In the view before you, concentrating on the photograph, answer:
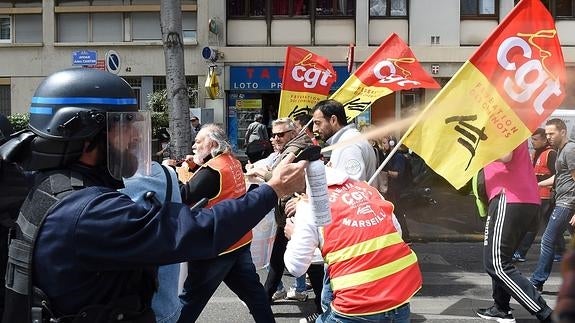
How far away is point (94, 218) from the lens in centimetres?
205

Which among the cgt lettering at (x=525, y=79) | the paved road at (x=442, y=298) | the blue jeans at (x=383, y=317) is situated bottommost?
the paved road at (x=442, y=298)

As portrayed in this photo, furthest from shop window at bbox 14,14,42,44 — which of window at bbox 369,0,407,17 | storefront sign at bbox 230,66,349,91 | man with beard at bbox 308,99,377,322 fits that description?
man with beard at bbox 308,99,377,322

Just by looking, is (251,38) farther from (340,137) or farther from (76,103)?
(76,103)

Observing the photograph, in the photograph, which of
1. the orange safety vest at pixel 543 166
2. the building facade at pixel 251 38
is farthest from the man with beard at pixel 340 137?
the building facade at pixel 251 38

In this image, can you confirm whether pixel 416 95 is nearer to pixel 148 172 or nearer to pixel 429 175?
pixel 429 175

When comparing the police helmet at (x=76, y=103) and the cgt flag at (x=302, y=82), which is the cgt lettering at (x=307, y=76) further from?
the police helmet at (x=76, y=103)

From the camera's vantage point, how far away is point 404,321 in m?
3.37

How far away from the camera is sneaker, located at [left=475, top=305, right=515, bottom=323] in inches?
232

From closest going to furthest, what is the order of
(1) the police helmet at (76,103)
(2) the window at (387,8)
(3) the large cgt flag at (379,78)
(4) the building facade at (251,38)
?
1. (1) the police helmet at (76,103)
2. (3) the large cgt flag at (379,78)
3. (4) the building facade at (251,38)
4. (2) the window at (387,8)

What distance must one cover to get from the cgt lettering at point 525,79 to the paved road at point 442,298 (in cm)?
222

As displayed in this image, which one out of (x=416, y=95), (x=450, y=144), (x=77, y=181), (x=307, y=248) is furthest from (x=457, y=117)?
(x=416, y=95)

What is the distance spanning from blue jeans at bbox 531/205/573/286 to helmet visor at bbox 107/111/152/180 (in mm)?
5555

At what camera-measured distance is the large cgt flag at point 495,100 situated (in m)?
4.49

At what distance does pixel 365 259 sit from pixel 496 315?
3.09m
